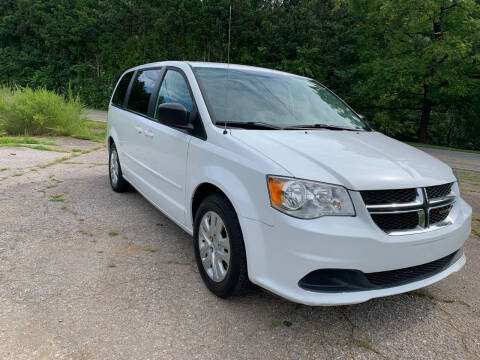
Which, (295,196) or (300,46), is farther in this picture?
(300,46)

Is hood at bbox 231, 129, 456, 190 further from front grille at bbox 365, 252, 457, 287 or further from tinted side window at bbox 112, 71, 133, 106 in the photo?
tinted side window at bbox 112, 71, 133, 106

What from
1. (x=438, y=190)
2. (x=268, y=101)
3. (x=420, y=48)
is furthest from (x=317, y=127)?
(x=420, y=48)

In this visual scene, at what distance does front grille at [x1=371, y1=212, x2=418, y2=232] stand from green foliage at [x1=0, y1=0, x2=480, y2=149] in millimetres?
11156

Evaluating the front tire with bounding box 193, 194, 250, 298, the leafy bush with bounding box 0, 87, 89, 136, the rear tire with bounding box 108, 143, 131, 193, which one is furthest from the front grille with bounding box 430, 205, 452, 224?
the leafy bush with bounding box 0, 87, 89, 136

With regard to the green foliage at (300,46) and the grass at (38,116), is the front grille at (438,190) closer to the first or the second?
the grass at (38,116)

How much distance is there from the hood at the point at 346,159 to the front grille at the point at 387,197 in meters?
0.03

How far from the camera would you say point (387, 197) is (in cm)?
220

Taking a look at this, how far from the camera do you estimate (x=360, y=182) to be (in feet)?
7.10

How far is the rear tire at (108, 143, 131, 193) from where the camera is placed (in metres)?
5.08

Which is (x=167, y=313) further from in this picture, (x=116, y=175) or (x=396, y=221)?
(x=116, y=175)

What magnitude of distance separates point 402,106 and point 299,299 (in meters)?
20.5

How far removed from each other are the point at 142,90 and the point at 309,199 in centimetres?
289

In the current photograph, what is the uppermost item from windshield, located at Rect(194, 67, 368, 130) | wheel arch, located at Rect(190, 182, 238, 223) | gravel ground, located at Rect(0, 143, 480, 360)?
windshield, located at Rect(194, 67, 368, 130)

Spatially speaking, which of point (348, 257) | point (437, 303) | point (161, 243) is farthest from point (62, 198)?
point (437, 303)
